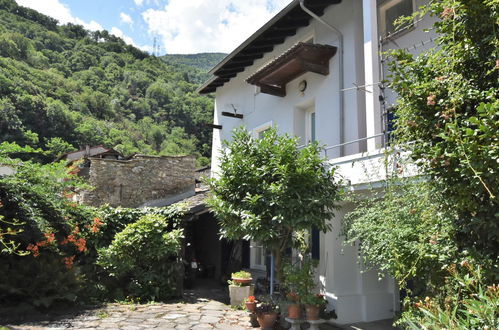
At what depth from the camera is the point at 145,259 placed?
1066 cm

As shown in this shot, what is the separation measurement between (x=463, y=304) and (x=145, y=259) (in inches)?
345

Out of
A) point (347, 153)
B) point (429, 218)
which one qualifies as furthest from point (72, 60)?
point (429, 218)

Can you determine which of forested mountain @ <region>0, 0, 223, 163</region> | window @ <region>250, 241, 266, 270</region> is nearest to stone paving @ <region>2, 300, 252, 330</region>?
window @ <region>250, 241, 266, 270</region>

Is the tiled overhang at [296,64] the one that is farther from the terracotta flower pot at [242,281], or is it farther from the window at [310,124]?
the terracotta flower pot at [242,281]

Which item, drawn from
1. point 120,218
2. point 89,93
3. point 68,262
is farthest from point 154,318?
point 89,93

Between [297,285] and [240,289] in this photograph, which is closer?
[297,285]

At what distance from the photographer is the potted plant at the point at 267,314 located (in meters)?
7.59

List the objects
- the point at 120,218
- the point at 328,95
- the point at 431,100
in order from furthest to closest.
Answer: the point at 120,218 < the point at 328,95 < the point at 431,100

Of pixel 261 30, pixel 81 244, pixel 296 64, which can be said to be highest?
pixel 261 30

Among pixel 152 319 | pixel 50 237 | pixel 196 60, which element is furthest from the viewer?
pixel 196 60

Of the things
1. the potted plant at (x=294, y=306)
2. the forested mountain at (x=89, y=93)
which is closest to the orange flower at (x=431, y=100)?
the potted plant at (x=294, y=306)

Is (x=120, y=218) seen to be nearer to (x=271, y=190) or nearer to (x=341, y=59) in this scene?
(x=271, y=190)

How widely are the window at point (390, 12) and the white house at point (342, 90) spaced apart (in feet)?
0.07

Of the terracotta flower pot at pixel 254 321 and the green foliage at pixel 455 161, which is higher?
the green foliage at pixel 455 161
